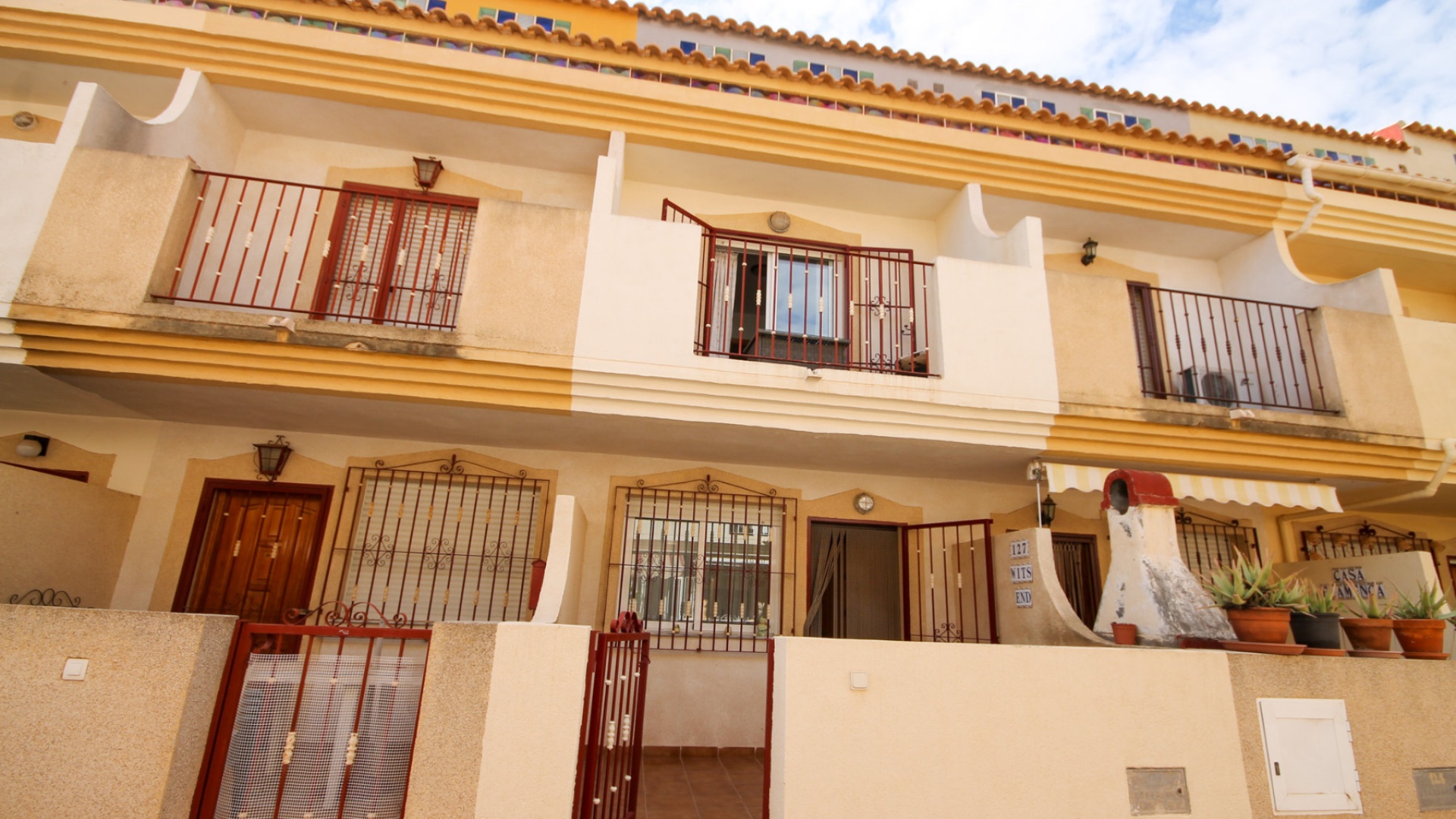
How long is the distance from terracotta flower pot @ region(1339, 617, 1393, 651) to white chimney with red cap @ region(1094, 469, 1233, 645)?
3.57 feet

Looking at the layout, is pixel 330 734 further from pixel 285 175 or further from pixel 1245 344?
pixel 1245 344

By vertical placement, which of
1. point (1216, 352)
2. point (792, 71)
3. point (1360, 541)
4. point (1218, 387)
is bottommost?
point (1360, 541)

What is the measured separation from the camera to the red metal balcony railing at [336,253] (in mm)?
6832

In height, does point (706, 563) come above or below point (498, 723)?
above

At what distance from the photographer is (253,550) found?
698 cm

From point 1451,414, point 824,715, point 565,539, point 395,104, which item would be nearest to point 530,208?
point 395,104

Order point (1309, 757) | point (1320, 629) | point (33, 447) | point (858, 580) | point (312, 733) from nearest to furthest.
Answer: point (312, 733) < point (1309, 757) < point (1320, 629) < point (33, 447) < point (858, 580)

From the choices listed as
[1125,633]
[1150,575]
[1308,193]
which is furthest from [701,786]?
[1308,193]

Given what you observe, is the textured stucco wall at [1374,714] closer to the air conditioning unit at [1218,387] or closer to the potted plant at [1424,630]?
the potted plant at [1424,630]

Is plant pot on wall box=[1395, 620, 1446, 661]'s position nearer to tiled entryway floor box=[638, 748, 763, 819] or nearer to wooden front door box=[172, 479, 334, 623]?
tiled entryway floor box=[638, 748, 763, 819]

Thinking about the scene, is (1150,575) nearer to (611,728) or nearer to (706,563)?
(706,563)

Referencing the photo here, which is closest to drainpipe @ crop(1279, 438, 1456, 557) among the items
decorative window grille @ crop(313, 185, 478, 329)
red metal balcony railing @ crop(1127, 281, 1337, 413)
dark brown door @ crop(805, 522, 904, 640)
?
red metal balcony railing @ crop(1127, 281, 1337, 413)

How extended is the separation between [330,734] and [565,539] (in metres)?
1.88

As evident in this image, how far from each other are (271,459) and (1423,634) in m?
10.0
